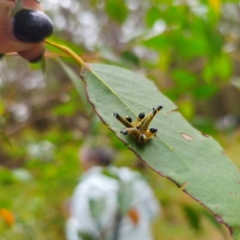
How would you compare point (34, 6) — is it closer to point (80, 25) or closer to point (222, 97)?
point (80, 25)

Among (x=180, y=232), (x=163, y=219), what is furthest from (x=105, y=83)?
(x=163, y=219)

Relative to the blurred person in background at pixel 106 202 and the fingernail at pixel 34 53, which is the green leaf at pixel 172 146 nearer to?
the fingernail at pixel 34 53

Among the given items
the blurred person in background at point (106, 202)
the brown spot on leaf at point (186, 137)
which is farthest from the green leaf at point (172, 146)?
the blurred person in background at point (106, 202)

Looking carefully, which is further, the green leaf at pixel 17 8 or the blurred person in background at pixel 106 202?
the blurred person in background at pixel 106 202

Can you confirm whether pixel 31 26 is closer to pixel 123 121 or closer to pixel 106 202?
pixel 123 121

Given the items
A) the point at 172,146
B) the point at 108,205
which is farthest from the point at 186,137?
the point at 108,205
